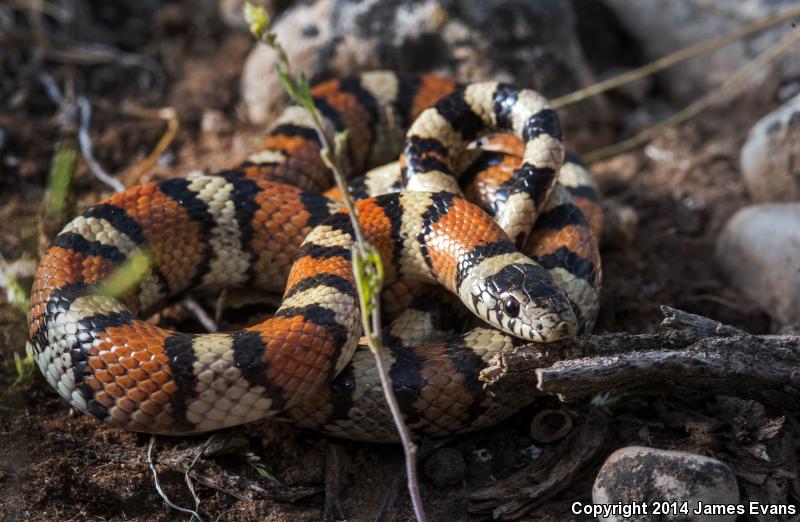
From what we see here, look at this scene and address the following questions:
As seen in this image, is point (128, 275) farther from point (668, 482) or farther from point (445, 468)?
point (668, 482)

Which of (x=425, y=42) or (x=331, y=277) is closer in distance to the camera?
(x=331, y=277)

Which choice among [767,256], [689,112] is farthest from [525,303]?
[689,112]

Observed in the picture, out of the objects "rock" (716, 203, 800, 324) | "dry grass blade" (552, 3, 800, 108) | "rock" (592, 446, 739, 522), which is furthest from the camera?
"dry grass blade" (552, 3, 800, 108)

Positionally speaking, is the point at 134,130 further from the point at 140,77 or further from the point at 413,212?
the point at 413,212

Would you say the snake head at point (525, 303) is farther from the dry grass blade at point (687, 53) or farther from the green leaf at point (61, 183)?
the dry grass blade at point (687, 53)

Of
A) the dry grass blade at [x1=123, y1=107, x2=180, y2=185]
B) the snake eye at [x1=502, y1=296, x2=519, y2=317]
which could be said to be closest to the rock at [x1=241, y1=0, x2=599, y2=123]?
the dry grass blade at [x1=123, y1=107, x2=180, y2=185]

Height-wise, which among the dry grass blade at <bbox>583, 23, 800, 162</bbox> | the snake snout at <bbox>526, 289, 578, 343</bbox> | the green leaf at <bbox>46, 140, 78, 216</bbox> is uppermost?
the dry grass blade at <bbox>583, 23, 800, 162</bbox>

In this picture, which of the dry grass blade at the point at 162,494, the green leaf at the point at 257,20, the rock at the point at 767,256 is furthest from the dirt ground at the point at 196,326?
the green leaf at the point at 257,20

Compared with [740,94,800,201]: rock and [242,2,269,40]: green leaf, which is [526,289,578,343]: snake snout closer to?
[242,2,269,40]: green leaf
